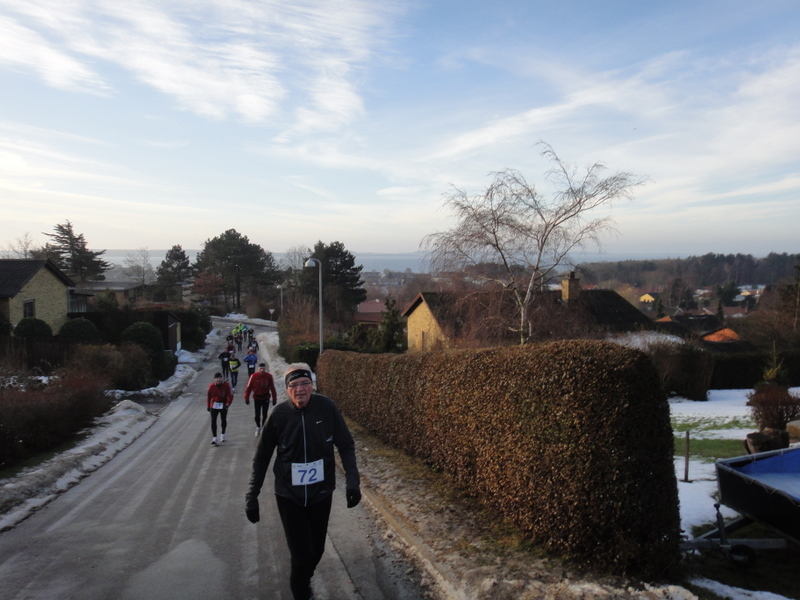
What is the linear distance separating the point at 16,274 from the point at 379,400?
2637 centimetres

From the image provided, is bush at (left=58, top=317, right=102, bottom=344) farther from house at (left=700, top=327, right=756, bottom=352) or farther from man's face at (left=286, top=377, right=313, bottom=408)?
house at (left=700, top=327, right=756, bottom=352)

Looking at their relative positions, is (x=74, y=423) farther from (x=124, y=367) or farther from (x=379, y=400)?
(x=124, y=367)

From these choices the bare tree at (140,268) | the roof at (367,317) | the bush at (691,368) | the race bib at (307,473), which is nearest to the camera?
the race bib at (307,473)

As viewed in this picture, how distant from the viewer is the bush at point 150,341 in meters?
27.6

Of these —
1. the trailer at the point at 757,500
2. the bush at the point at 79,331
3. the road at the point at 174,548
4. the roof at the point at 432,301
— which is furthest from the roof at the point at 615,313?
the road at the point at 174,548

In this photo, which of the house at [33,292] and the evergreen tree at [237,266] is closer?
the house at [33,292]

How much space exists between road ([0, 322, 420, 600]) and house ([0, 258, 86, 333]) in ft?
75.7

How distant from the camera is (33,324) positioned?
88.4 ft

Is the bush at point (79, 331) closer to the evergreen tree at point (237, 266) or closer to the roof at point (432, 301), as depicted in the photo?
the roof at point (432, 301)

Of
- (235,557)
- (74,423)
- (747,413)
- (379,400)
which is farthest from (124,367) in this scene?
(747,413)

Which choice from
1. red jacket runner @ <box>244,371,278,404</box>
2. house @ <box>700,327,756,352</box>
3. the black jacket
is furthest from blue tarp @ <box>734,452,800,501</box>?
house @ <box>700,327,756,352</box>

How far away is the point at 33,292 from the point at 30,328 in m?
4.17

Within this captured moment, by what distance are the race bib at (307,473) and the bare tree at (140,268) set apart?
92.7m

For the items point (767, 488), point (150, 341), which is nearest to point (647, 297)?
point (150, 341)
